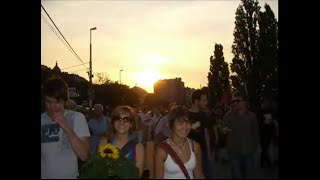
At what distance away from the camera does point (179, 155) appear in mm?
2773

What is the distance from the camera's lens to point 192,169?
9.09ft

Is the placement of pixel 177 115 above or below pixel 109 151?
above

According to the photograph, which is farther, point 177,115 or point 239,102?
point 239,102

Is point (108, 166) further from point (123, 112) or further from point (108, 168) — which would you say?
point (123, 112)

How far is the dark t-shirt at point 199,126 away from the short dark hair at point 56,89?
1366mm

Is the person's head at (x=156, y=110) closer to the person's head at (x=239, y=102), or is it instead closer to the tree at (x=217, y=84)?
the tree at (x=217, y=84)

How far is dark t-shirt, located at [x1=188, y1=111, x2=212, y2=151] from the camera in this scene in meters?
3.93

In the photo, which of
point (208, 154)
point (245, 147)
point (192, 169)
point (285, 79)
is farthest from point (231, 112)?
point (192, 169)

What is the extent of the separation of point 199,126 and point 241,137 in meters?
1.18

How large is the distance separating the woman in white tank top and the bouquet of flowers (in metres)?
0.20

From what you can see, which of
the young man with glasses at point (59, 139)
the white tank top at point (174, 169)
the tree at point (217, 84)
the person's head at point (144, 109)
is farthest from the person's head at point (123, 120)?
the person's head at point (144, 109)

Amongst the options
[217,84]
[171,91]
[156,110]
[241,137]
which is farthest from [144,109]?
[217,84]
